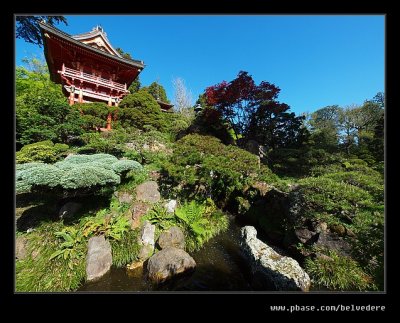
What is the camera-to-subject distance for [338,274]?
4324 mm

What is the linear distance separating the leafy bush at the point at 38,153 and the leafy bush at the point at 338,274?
30.2 ft

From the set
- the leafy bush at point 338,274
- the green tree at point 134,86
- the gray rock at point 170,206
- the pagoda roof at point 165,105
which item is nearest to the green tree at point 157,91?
the green tree at point 134,86

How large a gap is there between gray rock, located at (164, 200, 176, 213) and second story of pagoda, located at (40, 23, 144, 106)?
1148 cm

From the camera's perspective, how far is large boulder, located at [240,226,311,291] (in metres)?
3.96

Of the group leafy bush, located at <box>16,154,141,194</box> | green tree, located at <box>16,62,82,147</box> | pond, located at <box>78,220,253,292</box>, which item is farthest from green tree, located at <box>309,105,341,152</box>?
green tree, located at <box>16,62,82,147</box>

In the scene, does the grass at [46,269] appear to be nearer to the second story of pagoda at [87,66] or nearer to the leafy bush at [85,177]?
the leafy bush at [85,177]

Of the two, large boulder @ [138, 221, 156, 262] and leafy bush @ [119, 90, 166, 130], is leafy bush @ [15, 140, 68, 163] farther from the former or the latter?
leafy bush @ [119, 90, 166, 130]

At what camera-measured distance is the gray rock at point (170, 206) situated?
635 centimetres

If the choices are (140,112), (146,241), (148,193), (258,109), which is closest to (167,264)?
(146,241)

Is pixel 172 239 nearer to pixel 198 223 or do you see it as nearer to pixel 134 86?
pixel 198 223

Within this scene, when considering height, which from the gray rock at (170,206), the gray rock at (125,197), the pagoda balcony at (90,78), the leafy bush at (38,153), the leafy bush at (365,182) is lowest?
the gray rock at (170,206)

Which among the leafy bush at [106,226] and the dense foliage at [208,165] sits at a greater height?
the dense foliage at [208,165]
